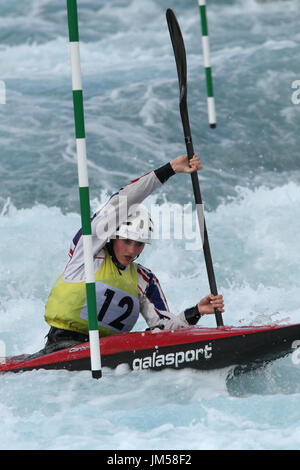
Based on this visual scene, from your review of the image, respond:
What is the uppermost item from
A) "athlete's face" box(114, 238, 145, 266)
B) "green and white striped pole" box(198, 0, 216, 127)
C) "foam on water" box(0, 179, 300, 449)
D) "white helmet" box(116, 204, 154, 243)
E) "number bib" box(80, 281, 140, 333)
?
"green and white striped pole" box(198, 0, 216, 127)

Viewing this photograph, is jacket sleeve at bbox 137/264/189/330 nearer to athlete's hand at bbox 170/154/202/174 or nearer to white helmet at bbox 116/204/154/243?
white helmet at bbox 116/204/154/243

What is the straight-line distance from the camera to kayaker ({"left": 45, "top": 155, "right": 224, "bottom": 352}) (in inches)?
140

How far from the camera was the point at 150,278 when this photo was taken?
152 inches

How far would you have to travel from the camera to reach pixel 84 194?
3309mm

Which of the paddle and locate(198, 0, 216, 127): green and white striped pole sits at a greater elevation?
locate(198, 0, 216, 127): green and white striped pole

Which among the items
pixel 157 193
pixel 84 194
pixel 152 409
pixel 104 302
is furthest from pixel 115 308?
pixel 157 193

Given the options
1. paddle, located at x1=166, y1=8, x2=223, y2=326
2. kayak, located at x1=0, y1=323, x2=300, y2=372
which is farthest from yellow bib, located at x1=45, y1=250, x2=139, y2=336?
paddle, located at x1=166, y1=8, x2=223, y2=326

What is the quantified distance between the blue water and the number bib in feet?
0.85

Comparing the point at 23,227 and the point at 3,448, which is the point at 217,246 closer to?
A: the point at 23,227

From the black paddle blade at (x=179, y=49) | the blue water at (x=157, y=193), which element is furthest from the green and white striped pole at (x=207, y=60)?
the black paddle blade at (x=179, y=49)

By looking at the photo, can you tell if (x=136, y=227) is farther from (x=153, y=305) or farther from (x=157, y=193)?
(x=157, y=193)

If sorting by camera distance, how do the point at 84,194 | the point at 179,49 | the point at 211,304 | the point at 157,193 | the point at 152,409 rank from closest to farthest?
the point at 84,194 → the point at 152,409 → the point at 211,304 → the point at 179,49 → the point at 157,193

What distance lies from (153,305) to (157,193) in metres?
4.25
